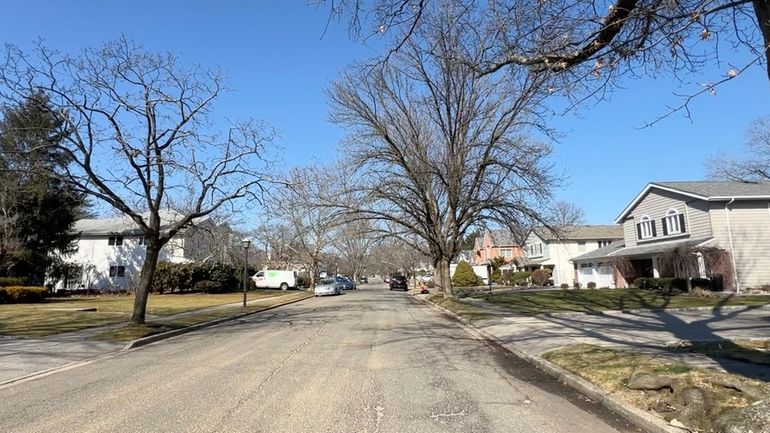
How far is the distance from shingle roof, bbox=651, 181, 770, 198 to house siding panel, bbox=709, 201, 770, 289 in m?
0.61

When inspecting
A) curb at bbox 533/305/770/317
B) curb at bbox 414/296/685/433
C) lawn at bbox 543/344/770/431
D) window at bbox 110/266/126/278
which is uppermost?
window at bbox 110/266/126/278

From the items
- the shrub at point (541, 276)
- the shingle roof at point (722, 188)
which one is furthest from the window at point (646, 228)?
the shrub at point (541, 276)

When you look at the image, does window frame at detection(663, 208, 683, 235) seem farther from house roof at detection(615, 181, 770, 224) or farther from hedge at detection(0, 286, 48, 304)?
hedge at detection(0, 286, 48, 304)

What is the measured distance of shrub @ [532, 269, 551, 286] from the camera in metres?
54.1

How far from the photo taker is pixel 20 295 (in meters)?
29.6

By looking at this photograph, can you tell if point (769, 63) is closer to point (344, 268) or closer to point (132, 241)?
point (132, 241)

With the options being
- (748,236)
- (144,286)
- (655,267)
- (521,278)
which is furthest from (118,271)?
(748,236)

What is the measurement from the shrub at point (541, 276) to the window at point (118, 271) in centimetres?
4185

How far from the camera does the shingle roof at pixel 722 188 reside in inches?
1200

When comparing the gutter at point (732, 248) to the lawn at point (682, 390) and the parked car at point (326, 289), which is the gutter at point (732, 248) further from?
the parked car at point (326, 289)

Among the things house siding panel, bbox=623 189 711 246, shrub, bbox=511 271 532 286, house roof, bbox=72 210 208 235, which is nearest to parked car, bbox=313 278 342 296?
house roof, bbox=72 210 208 235

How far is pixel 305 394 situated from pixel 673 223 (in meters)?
33.5

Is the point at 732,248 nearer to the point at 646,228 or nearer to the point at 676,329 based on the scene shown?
the point at 646,228

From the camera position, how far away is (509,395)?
7.47m
